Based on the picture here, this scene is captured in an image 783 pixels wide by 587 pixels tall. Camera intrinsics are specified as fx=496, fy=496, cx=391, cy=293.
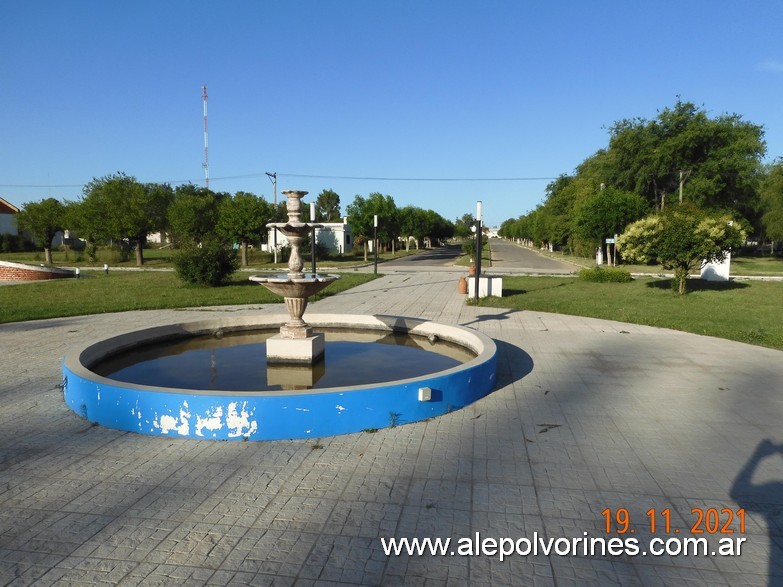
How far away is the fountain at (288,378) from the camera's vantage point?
17.0 feet

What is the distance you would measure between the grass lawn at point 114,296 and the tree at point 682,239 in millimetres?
11636

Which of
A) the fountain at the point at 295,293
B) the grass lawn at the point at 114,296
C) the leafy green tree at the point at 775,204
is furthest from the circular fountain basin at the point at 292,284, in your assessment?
the leafy green tree at the point at 775,204

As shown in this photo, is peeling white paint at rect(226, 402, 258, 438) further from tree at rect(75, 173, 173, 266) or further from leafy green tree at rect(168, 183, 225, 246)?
leafy green tree at rect(168, 183, 225, 246)

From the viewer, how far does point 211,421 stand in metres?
5.18

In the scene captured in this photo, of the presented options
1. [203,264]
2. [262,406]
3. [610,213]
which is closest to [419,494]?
[262,406]

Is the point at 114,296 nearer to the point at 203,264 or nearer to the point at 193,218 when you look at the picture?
the point at 203,264

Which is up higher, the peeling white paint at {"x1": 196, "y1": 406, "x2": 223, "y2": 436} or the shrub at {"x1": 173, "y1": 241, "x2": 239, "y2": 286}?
the shrub at {"x1": 173, "y1": 241, "x2": 239, "y2": 286}

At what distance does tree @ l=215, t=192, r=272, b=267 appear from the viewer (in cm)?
3600

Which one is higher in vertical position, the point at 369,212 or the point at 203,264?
the point at 369,212
